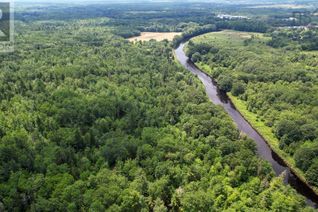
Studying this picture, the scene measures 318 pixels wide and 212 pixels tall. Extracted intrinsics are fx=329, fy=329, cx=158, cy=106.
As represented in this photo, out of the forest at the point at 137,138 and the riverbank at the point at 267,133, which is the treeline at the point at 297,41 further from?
the riverbank at the point at 267,133

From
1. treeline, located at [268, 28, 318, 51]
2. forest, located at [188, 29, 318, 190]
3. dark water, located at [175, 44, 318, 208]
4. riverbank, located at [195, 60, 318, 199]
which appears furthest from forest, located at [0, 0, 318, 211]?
treeline, located at [268, 28, 318, 51]

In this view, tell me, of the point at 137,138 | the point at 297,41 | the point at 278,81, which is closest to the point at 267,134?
the point at 278,81

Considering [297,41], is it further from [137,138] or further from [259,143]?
[137,138]

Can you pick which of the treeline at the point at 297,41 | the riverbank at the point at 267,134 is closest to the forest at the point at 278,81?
the treeline at the point at 297,41

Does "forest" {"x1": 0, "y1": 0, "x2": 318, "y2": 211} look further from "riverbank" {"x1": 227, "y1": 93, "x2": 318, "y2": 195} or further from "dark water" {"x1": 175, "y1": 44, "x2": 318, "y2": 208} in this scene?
"dark water" {"x1": 175, "y1": 44, "x2": 318, "y2": 208}

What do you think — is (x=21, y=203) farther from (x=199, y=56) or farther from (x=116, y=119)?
(x=199, y=56)

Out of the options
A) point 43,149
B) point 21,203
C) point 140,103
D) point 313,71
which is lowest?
point 21,203

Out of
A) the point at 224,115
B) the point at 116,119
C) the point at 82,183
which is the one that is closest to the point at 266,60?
the point at 224,115

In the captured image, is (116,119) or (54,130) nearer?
(54,130)
